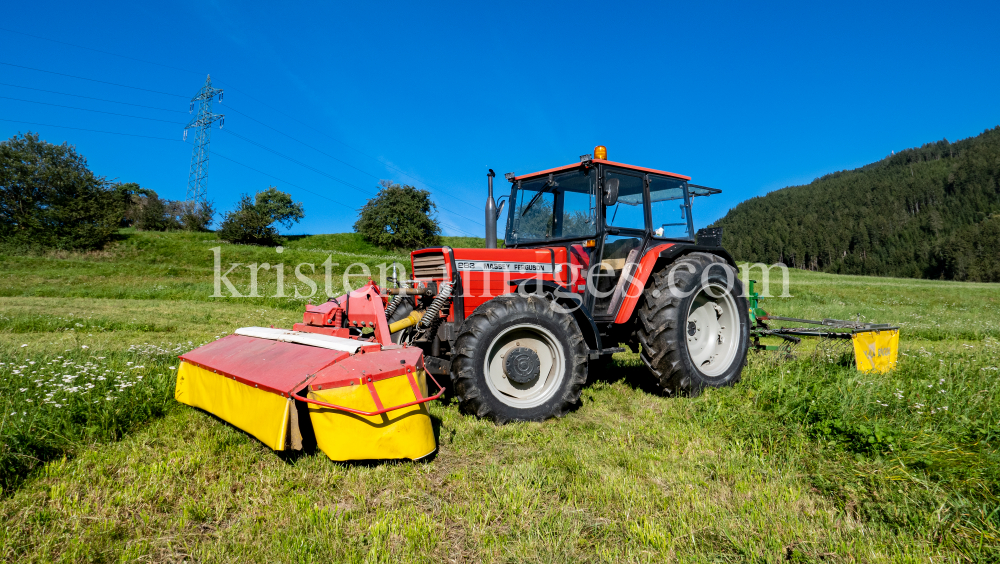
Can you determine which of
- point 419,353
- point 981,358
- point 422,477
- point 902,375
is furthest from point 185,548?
point 981,358

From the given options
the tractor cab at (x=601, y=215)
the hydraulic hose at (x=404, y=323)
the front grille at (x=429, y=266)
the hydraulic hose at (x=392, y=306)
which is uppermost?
the tractor cab at (x=601, y=215)

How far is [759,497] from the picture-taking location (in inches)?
106

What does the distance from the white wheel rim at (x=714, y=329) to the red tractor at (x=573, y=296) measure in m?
0.01

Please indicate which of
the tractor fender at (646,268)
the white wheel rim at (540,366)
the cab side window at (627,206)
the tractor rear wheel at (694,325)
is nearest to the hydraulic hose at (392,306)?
the white wheel rim at (540,366)

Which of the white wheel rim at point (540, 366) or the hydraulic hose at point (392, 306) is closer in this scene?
the white wheel rim at point (540, 366)

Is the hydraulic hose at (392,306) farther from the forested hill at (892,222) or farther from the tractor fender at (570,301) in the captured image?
the forested hill at (892,222)

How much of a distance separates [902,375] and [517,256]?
4.21 metres

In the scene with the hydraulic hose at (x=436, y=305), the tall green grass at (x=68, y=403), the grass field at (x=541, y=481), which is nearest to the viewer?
the grass field at (x=541, y=481)

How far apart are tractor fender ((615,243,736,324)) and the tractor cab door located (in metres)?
0.07

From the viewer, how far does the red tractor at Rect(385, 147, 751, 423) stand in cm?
414

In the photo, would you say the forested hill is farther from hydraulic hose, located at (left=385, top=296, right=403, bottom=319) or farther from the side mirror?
hydraulic hose, located at (left=385, top=296, right=403, bottom=319)

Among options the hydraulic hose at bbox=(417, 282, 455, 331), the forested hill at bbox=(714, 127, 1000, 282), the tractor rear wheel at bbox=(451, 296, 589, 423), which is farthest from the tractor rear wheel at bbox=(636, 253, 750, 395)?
the forested hill at bbox=(714, 127, 1000, 282)

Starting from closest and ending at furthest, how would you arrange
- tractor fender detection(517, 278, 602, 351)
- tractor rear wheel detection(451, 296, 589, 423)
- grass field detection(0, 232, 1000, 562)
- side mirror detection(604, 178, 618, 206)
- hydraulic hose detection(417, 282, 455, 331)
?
grass field detection(0, 232, 1000, 562) → tractor rear wheel detection(451, 296, 589, 423) → hydraulic hose detection(417, 282, 455, 331) → tractor fender detection(517, 278, 602, 351) → side mirror detection(604, 178, 618, 206)

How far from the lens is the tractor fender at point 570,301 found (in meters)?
4.54
